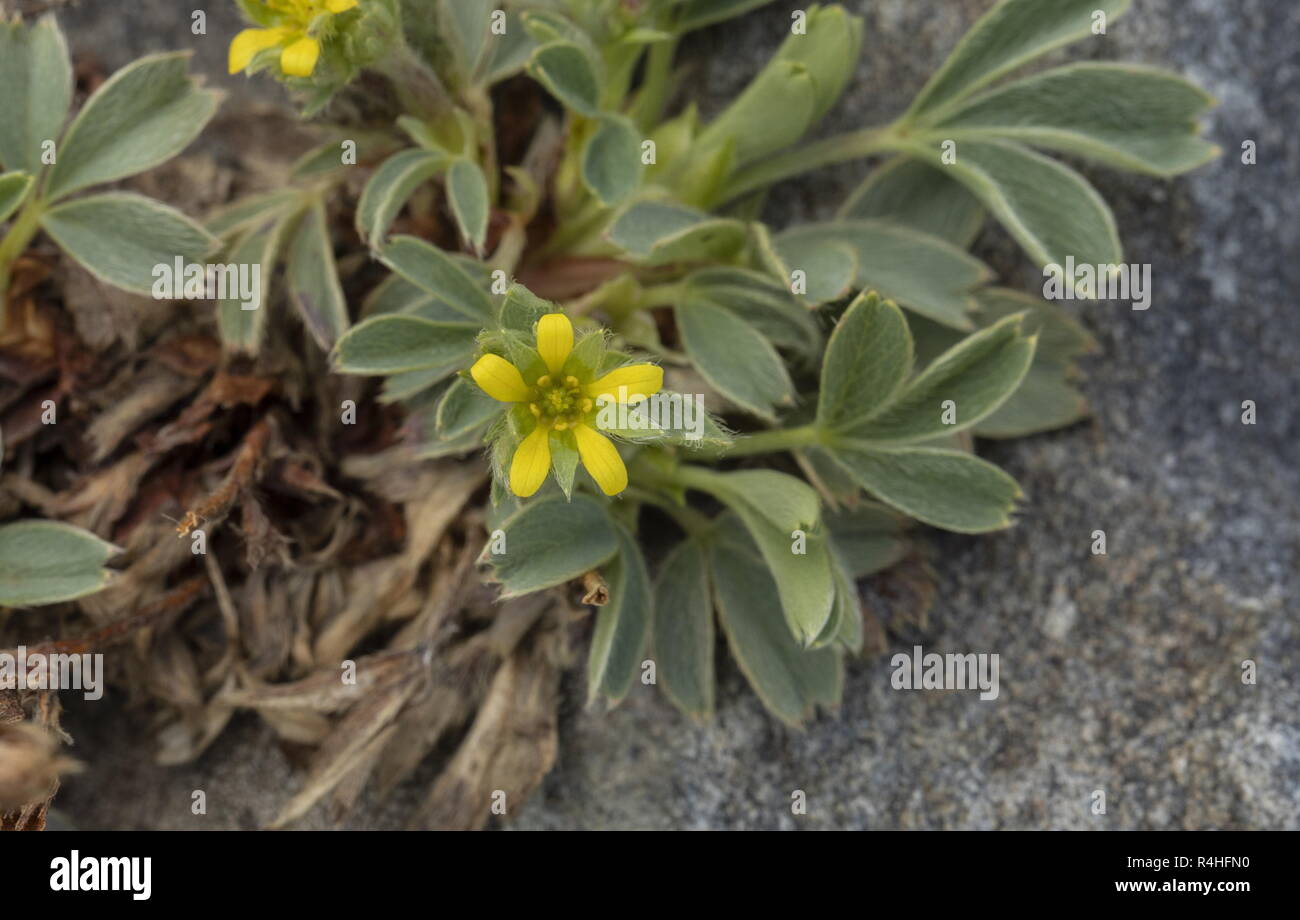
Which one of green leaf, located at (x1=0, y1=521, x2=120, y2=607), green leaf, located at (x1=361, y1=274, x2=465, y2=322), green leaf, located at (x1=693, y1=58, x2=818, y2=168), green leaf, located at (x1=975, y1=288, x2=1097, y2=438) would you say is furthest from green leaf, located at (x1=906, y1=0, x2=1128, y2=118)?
green leaf, located at (x1=0, y1=521, x2=120, y2=607)

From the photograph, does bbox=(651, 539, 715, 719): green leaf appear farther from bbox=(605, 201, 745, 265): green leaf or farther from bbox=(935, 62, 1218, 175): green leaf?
bbox=(935, 62, 1218, 175): green leaf

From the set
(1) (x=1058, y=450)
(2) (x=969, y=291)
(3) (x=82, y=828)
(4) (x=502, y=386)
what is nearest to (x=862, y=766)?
(1) (x=1058, y=450)

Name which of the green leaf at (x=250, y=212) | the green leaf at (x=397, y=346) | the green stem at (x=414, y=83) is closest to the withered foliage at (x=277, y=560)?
the green leaf at (x=250, y=212)

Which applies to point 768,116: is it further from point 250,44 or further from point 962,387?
point 250,44

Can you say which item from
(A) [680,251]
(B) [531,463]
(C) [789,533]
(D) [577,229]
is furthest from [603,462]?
(D) [577,229]

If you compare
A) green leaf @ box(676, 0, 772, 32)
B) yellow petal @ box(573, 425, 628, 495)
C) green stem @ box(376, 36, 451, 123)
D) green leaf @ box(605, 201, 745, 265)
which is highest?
green leaf @ box(676, 0, 772, 32)

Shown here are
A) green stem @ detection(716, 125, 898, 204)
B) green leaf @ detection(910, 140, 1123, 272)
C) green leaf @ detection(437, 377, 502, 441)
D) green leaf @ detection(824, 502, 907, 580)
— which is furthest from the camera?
green stem @ detection(716, 125, 898, 204)

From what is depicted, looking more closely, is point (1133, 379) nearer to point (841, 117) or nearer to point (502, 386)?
point (841, 117)

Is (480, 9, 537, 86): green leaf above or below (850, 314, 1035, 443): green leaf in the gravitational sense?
above
